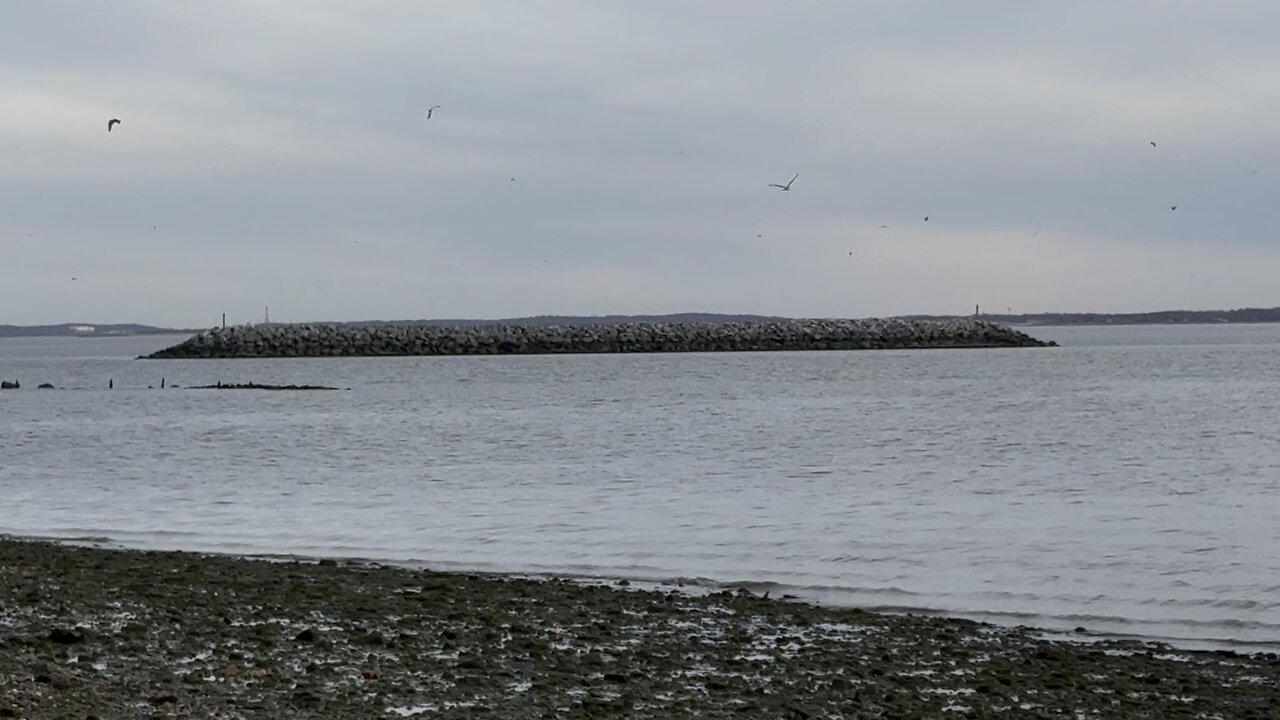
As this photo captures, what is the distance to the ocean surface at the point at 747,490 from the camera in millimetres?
15977

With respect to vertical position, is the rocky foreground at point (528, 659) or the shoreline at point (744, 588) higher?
the rocky foreground at point (528, 659)

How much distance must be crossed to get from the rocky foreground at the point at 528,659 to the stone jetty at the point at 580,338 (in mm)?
103628

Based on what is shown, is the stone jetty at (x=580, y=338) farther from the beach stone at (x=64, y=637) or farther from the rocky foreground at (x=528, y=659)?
the beach stone at (x=64, y=637)

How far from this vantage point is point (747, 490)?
25453mm

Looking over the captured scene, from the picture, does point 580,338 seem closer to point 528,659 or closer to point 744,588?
point 744,588

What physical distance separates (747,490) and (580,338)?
3817 inches

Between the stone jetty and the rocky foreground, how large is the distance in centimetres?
10363

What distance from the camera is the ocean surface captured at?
15977 millimetres

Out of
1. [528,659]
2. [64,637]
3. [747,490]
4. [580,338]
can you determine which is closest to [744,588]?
[528,659]

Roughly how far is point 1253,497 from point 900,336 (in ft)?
343

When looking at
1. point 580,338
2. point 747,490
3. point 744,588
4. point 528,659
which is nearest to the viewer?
point 528,659

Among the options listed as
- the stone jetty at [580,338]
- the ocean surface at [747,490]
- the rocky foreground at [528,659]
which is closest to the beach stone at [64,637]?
the rocky foreground at [528,659]

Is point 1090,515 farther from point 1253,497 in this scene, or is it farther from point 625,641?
point 625,641

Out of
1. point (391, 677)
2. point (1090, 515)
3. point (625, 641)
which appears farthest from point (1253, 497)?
point (391, 677)
